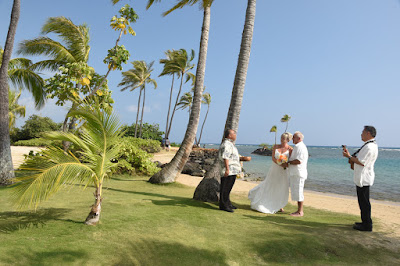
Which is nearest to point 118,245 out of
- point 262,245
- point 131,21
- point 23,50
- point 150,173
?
point 262,245

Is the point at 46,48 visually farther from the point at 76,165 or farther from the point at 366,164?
the point at 366,164

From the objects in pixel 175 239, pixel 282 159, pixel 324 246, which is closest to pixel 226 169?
pixel 282 159

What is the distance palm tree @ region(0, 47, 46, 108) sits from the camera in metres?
12.8

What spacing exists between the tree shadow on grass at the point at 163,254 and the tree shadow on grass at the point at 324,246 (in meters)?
0.78

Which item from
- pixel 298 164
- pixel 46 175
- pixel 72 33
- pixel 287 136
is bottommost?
pixel 46 175

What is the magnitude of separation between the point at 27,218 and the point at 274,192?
518 cm

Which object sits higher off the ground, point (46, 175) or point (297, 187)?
point (46, 175)

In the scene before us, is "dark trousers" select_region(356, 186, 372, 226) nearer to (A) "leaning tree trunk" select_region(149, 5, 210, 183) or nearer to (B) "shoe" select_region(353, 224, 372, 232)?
(B) "shoe" select_region(353, 224, 372, 232)

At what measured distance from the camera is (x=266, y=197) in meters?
6.57

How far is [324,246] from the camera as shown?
4.30 metres

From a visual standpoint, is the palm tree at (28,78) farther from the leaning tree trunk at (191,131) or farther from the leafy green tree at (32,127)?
the leafy green tree at (32,127)

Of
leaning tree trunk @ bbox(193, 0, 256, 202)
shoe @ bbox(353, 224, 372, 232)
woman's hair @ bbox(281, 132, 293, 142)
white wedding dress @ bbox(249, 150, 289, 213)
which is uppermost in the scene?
leaning tree trunk @ bbox(193, 0, 256, 202)

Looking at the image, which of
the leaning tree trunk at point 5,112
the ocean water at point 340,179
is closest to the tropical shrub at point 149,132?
the ocean water at point 340,179

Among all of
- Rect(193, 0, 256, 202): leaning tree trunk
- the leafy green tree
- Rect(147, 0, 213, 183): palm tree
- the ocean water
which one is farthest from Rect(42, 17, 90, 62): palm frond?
the leafy green tree
